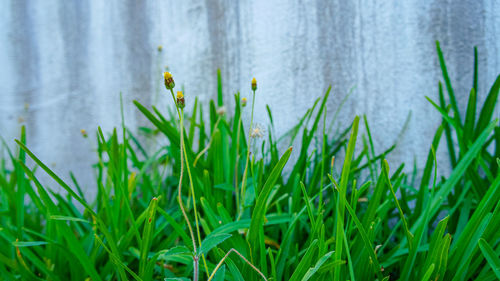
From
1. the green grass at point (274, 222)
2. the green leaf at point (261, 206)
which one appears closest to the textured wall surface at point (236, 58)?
the green grass at point (274, 222)

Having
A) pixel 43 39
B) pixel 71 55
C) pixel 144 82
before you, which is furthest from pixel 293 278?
pixel 43 39

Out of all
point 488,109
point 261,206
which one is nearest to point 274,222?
point 261,206

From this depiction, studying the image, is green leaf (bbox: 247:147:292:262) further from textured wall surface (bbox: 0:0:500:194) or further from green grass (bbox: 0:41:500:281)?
textured wall surface (bbox: 0:0:500:194)

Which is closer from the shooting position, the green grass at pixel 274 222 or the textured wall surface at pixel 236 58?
the green grass at pixel 274 222

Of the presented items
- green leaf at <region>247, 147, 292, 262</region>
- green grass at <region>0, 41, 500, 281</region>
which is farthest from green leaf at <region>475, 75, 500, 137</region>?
green leaf at <region>247, 147, 292, 262</region>

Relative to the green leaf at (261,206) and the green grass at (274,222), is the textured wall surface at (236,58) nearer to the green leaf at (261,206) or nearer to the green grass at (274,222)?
the green grass at (274,222)
